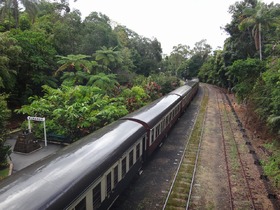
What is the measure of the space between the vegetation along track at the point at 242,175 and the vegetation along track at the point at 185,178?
5.29ft

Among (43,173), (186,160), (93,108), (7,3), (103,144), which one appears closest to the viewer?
(43,173)

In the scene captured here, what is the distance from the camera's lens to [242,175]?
37.5 ft

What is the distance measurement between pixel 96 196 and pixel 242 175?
782 cm

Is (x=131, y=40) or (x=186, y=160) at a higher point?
(x=131, y=40)

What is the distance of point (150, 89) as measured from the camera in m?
27.8

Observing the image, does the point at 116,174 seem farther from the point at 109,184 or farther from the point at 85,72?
the point at 85,72

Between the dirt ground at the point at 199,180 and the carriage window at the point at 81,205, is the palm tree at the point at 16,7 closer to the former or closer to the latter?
the dirt ground at the point at 199,180

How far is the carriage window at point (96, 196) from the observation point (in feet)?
20.9

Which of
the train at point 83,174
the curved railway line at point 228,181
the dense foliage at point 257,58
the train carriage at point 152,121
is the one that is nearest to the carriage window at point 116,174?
the train at point 83,174

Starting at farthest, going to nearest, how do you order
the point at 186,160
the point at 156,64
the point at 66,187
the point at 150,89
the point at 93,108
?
the point at 156,64 → the point at 150,89 → the point at 93,108 → the point at 186,160 → the point at 66,187

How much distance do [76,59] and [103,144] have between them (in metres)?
15.6

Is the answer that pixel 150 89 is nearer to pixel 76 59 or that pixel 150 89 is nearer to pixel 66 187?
pixel 76 59

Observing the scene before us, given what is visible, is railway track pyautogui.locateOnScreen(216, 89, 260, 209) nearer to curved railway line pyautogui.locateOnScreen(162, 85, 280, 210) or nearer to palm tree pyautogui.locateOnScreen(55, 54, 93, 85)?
curved railway line pyautogui.locateOnScreen(162, 85, 280, 210)

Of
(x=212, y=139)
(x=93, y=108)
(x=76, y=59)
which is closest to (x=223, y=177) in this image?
(x=212, y=139)
